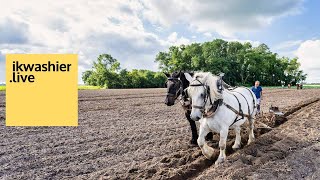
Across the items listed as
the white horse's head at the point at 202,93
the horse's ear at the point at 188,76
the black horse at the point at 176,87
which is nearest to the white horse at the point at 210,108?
the white horse's head at the point at 202,93

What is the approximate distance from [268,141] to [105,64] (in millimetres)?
77840

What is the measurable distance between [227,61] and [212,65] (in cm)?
458

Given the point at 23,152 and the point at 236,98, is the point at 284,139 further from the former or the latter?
the point at 23,152

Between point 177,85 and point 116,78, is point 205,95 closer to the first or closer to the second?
point 177,85

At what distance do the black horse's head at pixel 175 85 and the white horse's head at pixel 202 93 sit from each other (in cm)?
90

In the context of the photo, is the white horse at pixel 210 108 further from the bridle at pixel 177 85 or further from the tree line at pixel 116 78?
the tree line at pixel 116 78

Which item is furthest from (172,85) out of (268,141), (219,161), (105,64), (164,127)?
(105,64)

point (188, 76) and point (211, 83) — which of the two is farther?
point (188, 76)

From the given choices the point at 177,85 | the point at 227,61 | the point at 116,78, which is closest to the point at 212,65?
the point at 227,61

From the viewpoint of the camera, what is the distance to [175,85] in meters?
6.47

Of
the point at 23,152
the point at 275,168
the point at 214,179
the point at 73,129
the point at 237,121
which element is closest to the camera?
the point at 214,179

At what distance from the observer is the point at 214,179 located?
467cm

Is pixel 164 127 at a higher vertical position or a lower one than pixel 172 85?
lower

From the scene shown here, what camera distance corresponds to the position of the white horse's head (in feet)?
16.9
